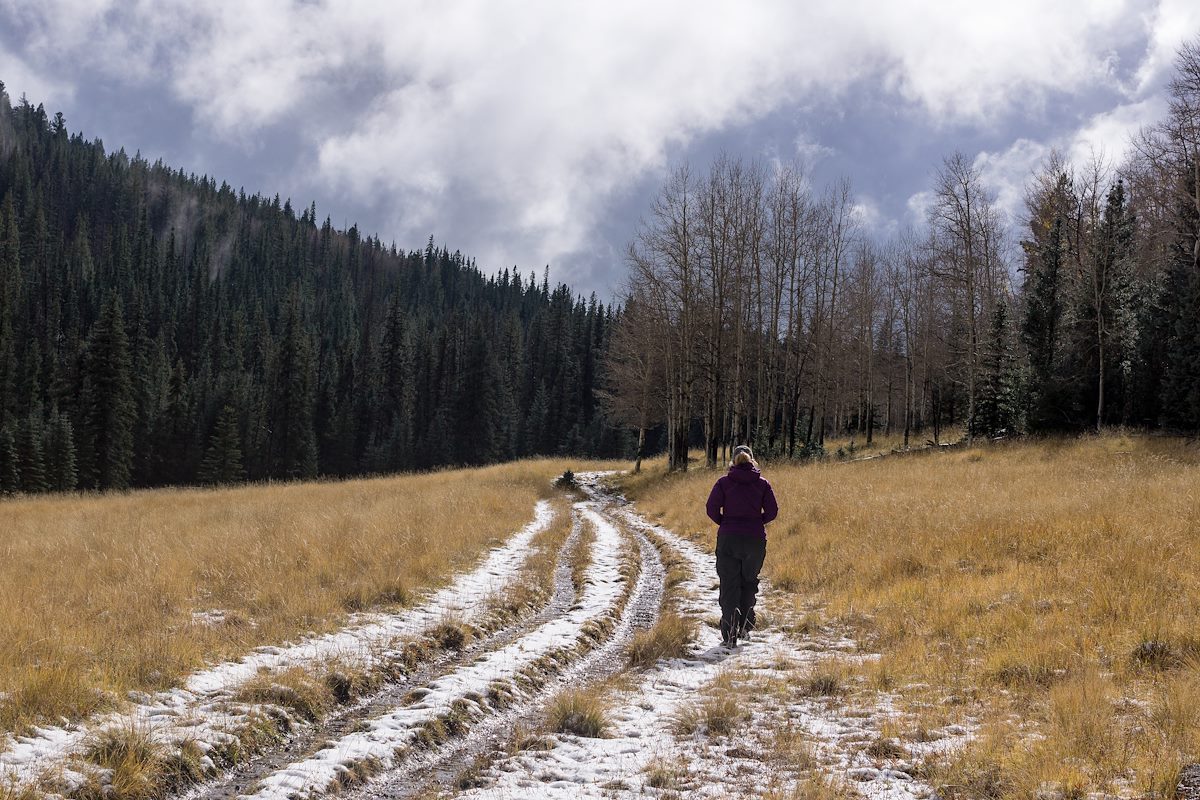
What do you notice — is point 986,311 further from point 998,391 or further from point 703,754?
point 703,754

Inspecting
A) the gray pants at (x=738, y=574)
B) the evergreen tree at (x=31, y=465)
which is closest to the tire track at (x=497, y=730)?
the gray pants at (x=738, y=574)

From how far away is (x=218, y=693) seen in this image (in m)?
5.74

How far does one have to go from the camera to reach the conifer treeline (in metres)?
58.1

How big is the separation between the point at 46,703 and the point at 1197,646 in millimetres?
9624

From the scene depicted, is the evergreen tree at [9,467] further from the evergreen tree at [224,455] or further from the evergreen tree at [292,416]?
the evergreen tree at [292,416]

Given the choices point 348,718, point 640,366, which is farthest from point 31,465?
point 348,718

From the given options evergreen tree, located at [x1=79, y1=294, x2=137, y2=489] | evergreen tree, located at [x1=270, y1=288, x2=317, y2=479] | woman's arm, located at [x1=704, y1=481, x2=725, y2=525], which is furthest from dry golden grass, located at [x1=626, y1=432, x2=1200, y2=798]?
evergreen tree, located at [x1=270, y1=288, x2=317, y2=479]

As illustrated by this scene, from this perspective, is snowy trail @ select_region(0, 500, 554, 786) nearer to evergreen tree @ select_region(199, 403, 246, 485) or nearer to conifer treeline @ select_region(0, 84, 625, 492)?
conifer treeline @ select_region(0, 84, 625, 492)

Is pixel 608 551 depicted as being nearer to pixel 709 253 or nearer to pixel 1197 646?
pixel 1197 646

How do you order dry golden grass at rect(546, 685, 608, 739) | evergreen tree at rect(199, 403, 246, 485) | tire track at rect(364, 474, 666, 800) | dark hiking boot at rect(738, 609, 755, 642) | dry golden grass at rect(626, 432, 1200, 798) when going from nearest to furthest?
dry golden grass at rect(626, 432, 1200, 798)
tire track at rect(364, 474, 666, 800)
dry golden grass at rect(546, 685, 608, 739)
dark hiking boot at rect(738, 609, 755, 642)
evergreen tree at rect(199, 403, 246, 485)

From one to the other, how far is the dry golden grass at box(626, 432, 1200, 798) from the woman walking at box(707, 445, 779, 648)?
1.48 meters

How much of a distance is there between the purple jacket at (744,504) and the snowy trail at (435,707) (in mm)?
2296

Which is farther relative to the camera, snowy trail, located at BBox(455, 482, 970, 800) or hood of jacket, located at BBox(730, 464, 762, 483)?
hood of jacket, located at BBox(730, 464, 762, 483)

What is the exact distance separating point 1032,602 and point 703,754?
212 inches
